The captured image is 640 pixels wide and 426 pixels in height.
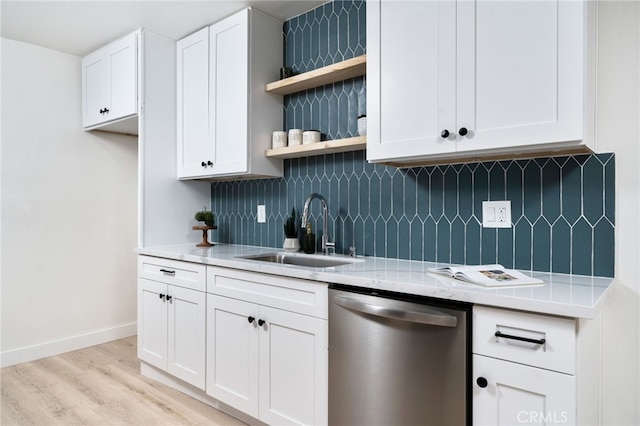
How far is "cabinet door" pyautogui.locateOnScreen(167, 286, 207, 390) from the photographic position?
2.37 m

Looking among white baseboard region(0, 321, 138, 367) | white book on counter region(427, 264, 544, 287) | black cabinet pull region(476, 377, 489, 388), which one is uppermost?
white book on counter region(427, 264, 544, 287)

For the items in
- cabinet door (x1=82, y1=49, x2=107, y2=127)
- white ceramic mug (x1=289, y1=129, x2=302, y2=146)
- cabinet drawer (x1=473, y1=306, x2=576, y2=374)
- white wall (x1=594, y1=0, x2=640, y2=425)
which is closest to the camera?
cabinet drawer (x1=473, y1=306, x2=576, y2=374)

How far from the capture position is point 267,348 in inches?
78.1

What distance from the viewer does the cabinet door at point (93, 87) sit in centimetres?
A: 322

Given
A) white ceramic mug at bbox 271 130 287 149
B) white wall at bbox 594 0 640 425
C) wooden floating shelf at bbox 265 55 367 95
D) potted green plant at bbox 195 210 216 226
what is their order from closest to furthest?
white wall at bbox 594 0 640 425, wooden floating shelf at bbox 265 55 367 95, white ceramic mug at bbox 271 130 287 149, potted green plant at bbox 195 210 216 226

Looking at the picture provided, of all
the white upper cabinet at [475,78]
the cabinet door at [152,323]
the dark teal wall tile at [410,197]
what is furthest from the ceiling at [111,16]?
the cabinet door at [152,323]

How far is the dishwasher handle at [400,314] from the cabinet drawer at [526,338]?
93 millimetres

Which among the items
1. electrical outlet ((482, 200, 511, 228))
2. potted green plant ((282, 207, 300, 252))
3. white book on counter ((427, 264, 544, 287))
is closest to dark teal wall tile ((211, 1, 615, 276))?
electrical outlet ((482, 200, 511, 228))

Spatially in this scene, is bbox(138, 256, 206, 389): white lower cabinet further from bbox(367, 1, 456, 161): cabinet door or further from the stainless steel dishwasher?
bbox(367, 1, 456, 161): cabinet door

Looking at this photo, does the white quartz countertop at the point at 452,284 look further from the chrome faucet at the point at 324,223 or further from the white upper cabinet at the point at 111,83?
the white upper cabinet at the point at 111,83

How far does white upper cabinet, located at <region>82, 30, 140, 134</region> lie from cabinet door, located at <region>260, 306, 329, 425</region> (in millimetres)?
1959

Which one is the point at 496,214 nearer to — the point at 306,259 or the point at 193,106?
the point at 306,259

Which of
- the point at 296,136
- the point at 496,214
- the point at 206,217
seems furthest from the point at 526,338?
the point at 206,217

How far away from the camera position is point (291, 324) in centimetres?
188
